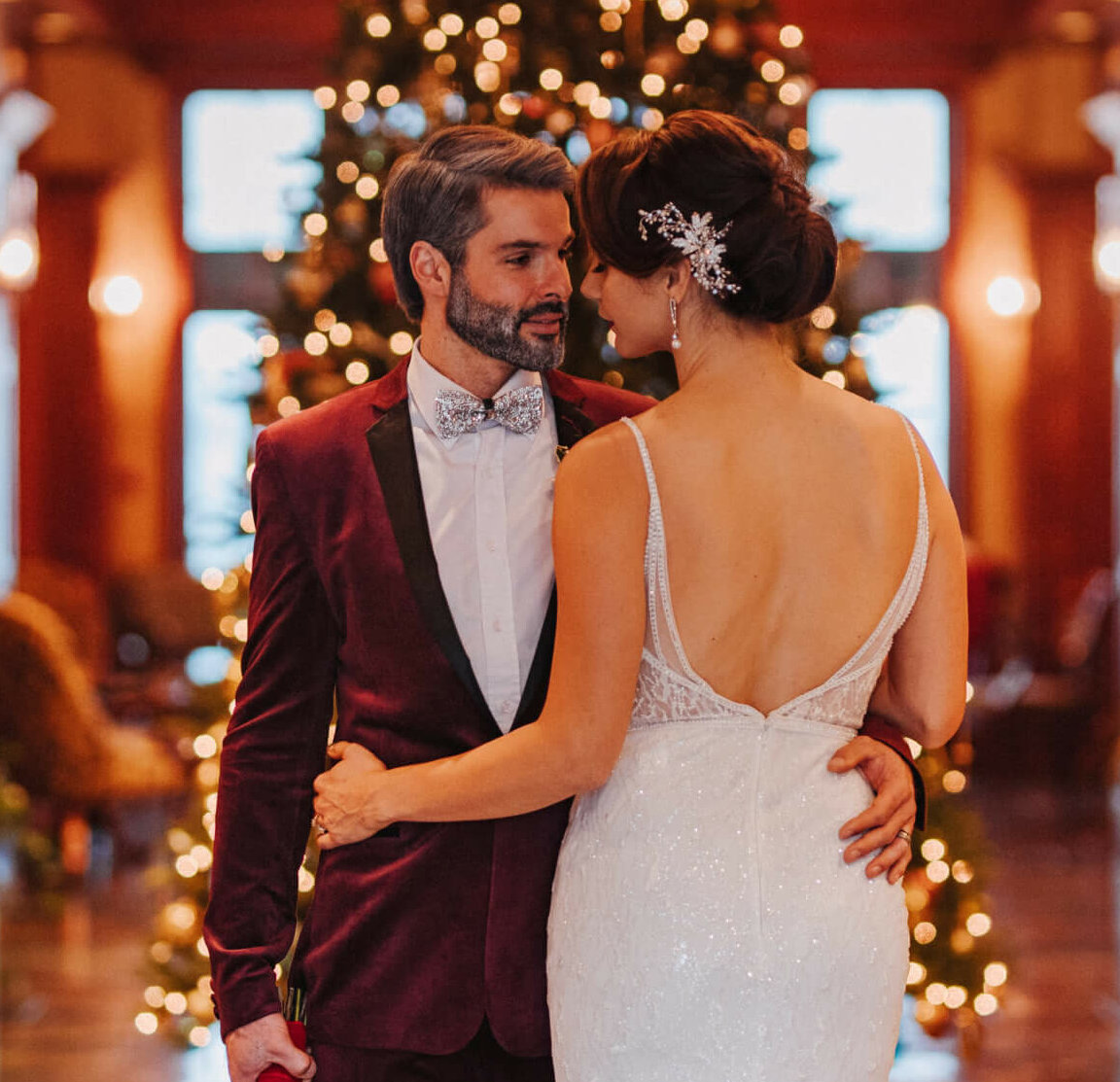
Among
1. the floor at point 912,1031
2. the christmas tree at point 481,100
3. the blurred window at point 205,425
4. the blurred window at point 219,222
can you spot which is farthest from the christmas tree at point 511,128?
the blurred window at point 219,222

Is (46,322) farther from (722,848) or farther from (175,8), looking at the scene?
(722,848)

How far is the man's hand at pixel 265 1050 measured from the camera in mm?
1788

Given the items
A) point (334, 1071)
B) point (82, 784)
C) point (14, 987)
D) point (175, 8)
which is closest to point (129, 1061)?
point (14, 987)

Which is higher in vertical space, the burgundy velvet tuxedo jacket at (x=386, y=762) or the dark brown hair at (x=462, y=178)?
the dark brown hair at (x=462, y=178)

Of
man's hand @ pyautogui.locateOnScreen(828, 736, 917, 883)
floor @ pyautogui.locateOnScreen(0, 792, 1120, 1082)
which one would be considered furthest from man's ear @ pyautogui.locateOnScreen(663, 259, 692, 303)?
floor @ pyautogui.locateOnScreen(0, 792, 1120, 1082)

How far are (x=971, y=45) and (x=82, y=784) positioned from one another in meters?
7.94

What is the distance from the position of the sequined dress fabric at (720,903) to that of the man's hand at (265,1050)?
1.04 feet

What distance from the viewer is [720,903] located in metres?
1.66

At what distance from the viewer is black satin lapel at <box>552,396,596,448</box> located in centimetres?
195

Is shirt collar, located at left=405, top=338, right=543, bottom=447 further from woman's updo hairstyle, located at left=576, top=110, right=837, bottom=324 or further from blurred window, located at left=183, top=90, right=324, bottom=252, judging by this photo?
blurred window, located at left=183, top=90, right=324, bottom=252

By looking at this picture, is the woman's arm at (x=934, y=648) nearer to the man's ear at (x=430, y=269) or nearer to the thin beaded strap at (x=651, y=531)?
the thin beaded strap at (x=651, y=531)

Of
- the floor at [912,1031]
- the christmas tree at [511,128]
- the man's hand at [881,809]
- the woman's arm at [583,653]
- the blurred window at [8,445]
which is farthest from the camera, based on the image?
the blurred window at [8,445]

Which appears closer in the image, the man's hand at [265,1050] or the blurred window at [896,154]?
the man's hand at [265,1050]

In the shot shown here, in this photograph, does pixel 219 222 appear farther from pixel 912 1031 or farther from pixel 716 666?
pixel 716 666
